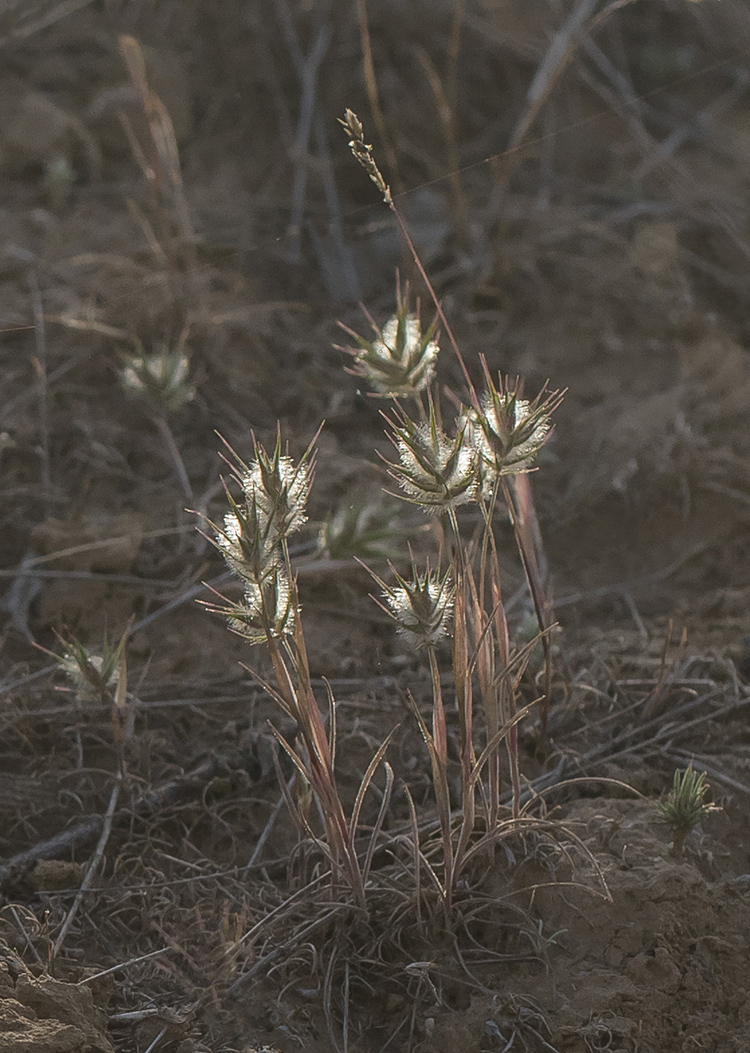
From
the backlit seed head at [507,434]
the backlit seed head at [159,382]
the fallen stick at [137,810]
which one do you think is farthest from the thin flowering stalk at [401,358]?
the backlit seed head at [159,382]

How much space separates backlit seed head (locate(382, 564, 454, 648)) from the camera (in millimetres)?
1373

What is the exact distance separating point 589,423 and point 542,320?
0.45 metres

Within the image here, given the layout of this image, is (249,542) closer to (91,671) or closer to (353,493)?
(91,671)

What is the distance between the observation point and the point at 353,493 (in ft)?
7.80

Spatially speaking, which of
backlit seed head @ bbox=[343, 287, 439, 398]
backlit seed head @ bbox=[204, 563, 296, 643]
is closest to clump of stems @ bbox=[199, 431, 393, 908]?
backlit seed head @ bbox=[204, 563, 296, 643]

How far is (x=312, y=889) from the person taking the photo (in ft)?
5.31

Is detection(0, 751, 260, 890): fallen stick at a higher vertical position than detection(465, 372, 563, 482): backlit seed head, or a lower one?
lower

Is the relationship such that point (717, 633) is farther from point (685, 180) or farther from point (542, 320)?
point (685, 180)

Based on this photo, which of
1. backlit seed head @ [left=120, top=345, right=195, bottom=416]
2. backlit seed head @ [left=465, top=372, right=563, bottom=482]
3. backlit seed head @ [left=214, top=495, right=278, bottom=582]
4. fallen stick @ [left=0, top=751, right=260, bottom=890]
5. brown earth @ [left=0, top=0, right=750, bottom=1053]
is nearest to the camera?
backlit seed head @ [left=214, top=495, right=278, bottom=582]

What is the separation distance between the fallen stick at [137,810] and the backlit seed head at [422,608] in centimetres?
62

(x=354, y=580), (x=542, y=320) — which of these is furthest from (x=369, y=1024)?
(x=542, y=320)

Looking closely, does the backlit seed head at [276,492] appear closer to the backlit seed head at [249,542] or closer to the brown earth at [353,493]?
the backlit seed head at [249,542]

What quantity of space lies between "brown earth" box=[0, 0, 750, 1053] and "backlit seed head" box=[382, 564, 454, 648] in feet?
0.74

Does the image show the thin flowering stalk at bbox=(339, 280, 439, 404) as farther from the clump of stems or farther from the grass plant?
the clump of stems
